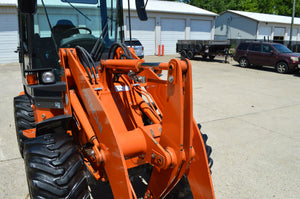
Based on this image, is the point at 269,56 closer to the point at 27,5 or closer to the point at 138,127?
the point at 138,127

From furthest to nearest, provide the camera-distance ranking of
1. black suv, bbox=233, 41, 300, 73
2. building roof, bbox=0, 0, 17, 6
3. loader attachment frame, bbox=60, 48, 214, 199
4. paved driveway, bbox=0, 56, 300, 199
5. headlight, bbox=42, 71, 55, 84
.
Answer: building roof, bbox=0, 0, 17, 6
black suv, bbox=233, 41, 300, 73
paved driveway, bbox=0, 56, 300, 199
headlight, bbox=42, 71, 55, 84
loader attachment frame, bbox=60, 48, 214, 199

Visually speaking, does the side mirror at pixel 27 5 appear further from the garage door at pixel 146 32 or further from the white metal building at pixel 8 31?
the garage door at pixel 146 32

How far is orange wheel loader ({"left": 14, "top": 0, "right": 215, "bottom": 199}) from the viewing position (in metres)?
2.05

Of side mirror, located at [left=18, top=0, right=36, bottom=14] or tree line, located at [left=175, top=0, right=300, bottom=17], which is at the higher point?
tree line, located at [left=175, top=0, right=300, bottom=17]

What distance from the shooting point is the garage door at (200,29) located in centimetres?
2702

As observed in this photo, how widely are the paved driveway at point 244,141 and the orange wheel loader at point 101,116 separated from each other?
87 centimetres

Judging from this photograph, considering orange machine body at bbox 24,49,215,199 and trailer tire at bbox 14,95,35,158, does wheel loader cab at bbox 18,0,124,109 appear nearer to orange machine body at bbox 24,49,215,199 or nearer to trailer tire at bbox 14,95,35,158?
orange machine body at bbox 24,49,215,199

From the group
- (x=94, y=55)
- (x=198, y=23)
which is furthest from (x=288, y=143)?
(x=198, y=23)

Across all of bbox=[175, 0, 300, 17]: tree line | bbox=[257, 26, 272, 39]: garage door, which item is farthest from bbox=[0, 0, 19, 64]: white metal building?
bbox=[175, 0, 300, 17]: tree line

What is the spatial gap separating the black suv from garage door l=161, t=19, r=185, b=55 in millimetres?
9613

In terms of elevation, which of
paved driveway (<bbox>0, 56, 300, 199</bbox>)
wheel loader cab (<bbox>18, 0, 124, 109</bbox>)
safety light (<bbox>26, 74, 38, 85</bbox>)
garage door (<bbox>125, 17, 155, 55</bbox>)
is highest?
garage door (<bbox>125, 17, 155, 55</bbox>)

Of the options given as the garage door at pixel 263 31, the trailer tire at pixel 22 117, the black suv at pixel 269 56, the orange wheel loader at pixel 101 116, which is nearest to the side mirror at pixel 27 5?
the orange wheel loader at pixel 101 116

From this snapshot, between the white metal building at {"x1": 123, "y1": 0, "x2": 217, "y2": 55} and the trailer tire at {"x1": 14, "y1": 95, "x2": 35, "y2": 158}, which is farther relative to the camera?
the white metal building at {"x1": 123, "y1": 0, "x2": 217, "y2": 55}

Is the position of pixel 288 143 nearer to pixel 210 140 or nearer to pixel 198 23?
pixel 210 140
